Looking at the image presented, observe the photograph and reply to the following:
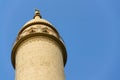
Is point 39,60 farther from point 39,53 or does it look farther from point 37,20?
point 37,20

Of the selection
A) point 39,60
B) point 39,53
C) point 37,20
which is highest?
point 37,20

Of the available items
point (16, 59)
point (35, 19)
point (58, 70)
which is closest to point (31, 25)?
point (35, 19)

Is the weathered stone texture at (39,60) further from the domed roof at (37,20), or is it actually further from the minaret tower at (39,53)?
the domed roof at (37,20)

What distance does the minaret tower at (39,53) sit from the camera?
46.1 ft

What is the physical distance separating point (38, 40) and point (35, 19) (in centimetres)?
195

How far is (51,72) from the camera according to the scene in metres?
14.1

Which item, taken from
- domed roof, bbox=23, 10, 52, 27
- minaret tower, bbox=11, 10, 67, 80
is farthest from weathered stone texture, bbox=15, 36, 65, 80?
domed roof, bbox=23, 10, 52, 27

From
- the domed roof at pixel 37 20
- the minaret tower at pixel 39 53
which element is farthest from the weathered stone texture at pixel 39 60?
the domed roof at pixel 37 20

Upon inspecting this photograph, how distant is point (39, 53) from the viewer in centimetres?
1476

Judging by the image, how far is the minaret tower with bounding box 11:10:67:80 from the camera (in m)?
14.0

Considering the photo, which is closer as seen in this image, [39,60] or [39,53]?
[39,60]

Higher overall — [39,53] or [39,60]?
[39,53]

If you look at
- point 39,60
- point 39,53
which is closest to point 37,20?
point 39,53

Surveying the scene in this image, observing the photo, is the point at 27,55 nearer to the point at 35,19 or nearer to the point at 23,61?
the point at 23,61
